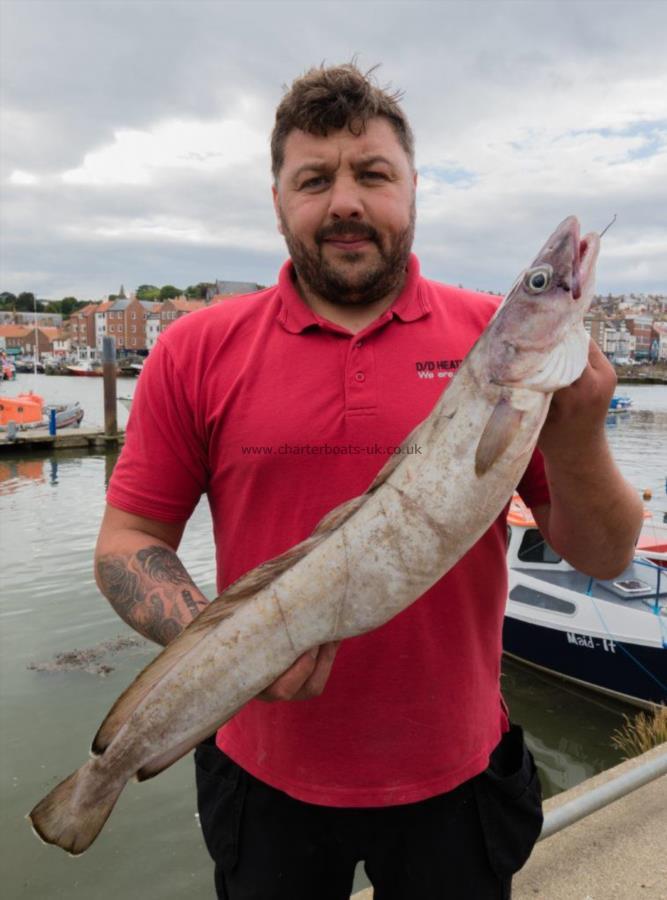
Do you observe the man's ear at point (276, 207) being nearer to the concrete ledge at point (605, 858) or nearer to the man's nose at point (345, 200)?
the man's nose at point (345, 200)

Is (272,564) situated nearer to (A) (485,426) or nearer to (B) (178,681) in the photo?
(B) (178,681)

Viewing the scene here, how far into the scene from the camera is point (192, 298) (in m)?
141

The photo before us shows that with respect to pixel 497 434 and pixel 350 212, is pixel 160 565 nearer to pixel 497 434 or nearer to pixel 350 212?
pixel 497 434

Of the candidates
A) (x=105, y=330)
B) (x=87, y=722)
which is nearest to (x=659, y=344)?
(x=105, y=330)

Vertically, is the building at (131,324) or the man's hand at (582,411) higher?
the building at (131,324)

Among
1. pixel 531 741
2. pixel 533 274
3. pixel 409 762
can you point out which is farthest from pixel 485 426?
pixel 531 741

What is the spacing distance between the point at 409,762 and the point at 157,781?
6583 mm

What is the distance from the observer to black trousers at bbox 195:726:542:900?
7.45 feet

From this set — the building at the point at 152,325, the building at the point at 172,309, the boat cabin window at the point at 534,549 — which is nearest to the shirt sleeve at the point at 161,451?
the boat cabin window at the point at 534,549

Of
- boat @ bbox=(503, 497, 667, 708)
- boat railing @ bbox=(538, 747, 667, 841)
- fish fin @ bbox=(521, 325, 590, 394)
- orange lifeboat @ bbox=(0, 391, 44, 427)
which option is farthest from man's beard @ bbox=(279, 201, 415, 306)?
orange lifeboat @ bbox=(0, 391, 44, 427)

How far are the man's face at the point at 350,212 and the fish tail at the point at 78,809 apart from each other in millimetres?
1709

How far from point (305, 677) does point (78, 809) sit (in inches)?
29.8

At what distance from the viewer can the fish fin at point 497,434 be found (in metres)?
1.97

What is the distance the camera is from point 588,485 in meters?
2.20
